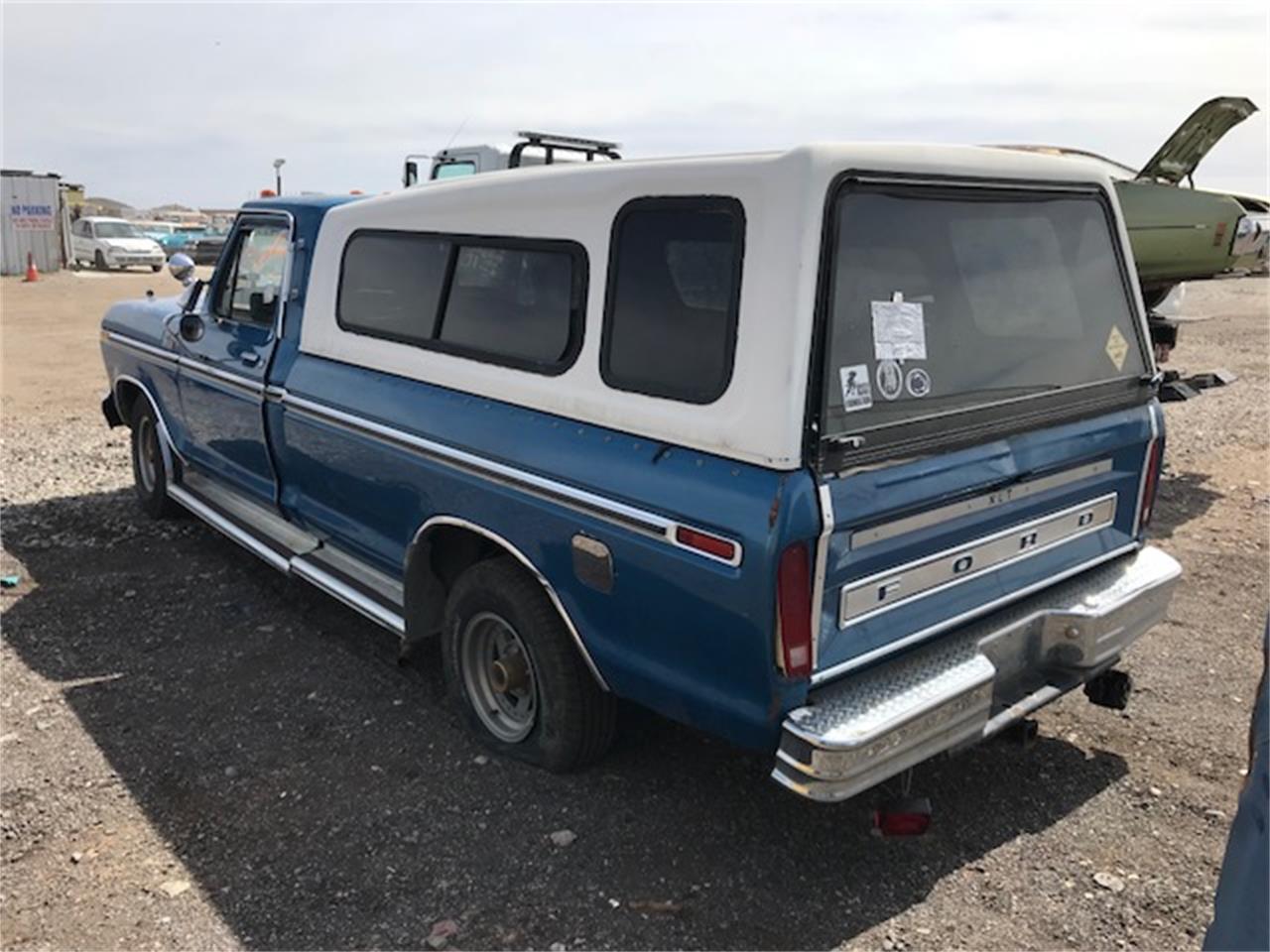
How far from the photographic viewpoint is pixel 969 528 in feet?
10.1

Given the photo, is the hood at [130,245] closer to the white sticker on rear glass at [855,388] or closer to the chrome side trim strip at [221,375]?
the chrome side trim strip at [221,375]

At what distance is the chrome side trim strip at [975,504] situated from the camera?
2803 millimetres

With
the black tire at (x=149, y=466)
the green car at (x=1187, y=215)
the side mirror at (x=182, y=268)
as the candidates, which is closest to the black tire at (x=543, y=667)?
the side mirror at (x=182, y=268)

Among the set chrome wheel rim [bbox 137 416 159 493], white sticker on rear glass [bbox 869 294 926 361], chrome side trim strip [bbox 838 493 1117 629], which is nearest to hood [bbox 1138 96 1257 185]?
chrome side trim strip [bbox 838 493 1117 629]

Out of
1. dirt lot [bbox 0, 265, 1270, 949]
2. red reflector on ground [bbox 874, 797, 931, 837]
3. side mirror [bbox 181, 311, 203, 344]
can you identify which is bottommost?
dirt lot [bbox 0, 265, 1270, 949]

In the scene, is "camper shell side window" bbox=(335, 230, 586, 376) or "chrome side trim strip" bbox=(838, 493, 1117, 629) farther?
"camper shell side window" bbox=(335, 230, 586, 376)

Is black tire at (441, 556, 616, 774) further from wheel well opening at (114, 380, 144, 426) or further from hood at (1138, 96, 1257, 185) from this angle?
hood at (1138, 96, 1257, 185)

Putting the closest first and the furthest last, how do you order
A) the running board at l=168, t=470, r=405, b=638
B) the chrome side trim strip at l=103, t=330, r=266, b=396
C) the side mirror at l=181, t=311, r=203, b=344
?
the running board at l=168, t=470, r=405, b=638 < the chrome side trim strip at l=103, t=330, r=266, b=396 < the side mirror at l=181, t=311, r=203, b=344

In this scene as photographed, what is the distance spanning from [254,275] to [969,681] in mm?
3867

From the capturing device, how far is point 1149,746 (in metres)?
3.91

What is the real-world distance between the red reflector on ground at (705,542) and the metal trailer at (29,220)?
94.8 feet

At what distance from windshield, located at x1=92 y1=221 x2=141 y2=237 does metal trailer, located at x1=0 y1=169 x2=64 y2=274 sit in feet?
3.04

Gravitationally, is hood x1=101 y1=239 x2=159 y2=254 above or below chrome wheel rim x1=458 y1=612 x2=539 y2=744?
above

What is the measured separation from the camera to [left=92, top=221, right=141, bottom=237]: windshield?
27875 mm
